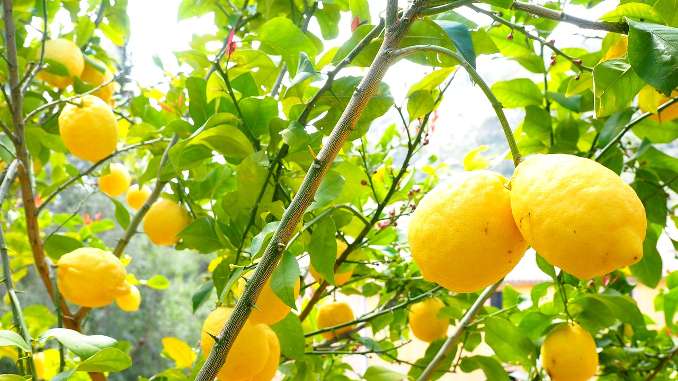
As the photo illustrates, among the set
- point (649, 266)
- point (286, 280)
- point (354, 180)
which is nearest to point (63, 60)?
point (354, 180)

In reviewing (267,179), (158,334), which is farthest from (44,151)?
(158,334)

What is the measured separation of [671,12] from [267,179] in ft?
1.09

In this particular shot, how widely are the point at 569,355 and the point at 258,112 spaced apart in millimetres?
426

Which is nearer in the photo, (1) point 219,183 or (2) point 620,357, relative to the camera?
(1) point 219,183

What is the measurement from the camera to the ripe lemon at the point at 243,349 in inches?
18.6

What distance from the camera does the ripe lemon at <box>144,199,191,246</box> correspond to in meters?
0.77

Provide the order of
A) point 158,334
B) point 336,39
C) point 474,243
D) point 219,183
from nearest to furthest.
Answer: point 474,243, point 219,183, point 336,39, point 158,334

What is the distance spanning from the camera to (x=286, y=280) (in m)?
0.39

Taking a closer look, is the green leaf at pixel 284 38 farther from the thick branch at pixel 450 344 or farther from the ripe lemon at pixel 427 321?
the ripe lemon at pixel 427 321

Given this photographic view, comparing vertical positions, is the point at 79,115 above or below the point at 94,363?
above

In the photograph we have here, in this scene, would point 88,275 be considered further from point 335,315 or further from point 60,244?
point 335,315

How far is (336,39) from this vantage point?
0.88 metres

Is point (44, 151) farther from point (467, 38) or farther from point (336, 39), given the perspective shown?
point (467, 38)

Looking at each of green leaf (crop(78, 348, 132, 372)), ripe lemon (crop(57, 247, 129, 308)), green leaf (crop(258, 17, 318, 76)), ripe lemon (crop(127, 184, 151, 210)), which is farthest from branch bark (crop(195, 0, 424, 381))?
ripe lemon (crop(127, 184, 151, 210))
